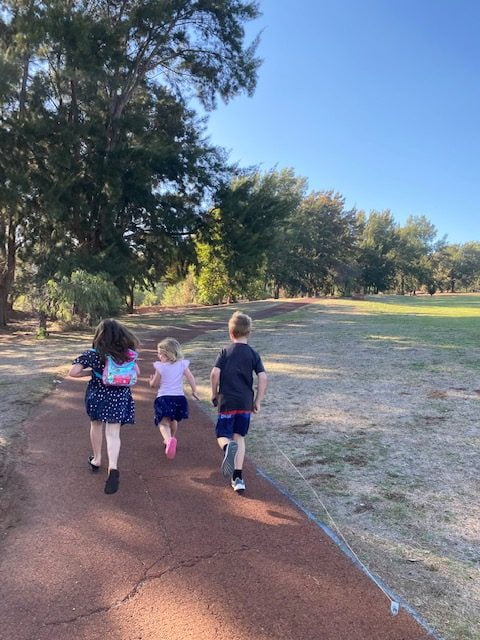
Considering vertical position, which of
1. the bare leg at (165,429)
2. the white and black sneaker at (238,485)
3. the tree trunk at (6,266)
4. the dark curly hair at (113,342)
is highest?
the tree trunk at (6,266)

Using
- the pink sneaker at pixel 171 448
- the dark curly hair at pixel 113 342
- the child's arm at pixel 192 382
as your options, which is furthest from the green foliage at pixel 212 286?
the dark curly hair at pixel 113 342

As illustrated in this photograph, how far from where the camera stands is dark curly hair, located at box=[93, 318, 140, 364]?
14.8ft

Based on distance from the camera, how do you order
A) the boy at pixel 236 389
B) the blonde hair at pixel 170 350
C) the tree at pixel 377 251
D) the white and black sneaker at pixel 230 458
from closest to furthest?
the white and black sneaker at pixel 230 458 < the boy at pixel 236 389 < the blonde hair at pixel 170 350 < the tree at pixel 377 251

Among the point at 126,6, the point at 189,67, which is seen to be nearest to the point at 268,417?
the point at 126,6

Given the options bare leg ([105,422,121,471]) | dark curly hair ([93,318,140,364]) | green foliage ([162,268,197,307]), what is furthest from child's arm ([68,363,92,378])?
green foliage ([162,268,197,307])

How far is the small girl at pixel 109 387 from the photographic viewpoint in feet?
14.8

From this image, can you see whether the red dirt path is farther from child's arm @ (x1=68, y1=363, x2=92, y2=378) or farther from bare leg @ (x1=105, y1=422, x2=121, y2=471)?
child's arm @ (x1=68, y1=363, x2=92, y2=378)

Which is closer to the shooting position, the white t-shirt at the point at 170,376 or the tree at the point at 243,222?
the white t-shirt at the point at 170,376

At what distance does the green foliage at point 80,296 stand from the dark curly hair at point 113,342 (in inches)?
478

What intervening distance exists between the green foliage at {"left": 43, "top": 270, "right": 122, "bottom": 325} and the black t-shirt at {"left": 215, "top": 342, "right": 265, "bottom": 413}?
12423mm

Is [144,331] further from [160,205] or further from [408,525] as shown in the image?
[408,525]

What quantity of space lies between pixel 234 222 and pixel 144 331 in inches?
289

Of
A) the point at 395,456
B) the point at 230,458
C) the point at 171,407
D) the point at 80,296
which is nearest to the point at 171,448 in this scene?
the point at 171,407

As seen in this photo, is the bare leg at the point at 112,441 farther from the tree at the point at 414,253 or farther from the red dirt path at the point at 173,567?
the tree at the point at 414,253
